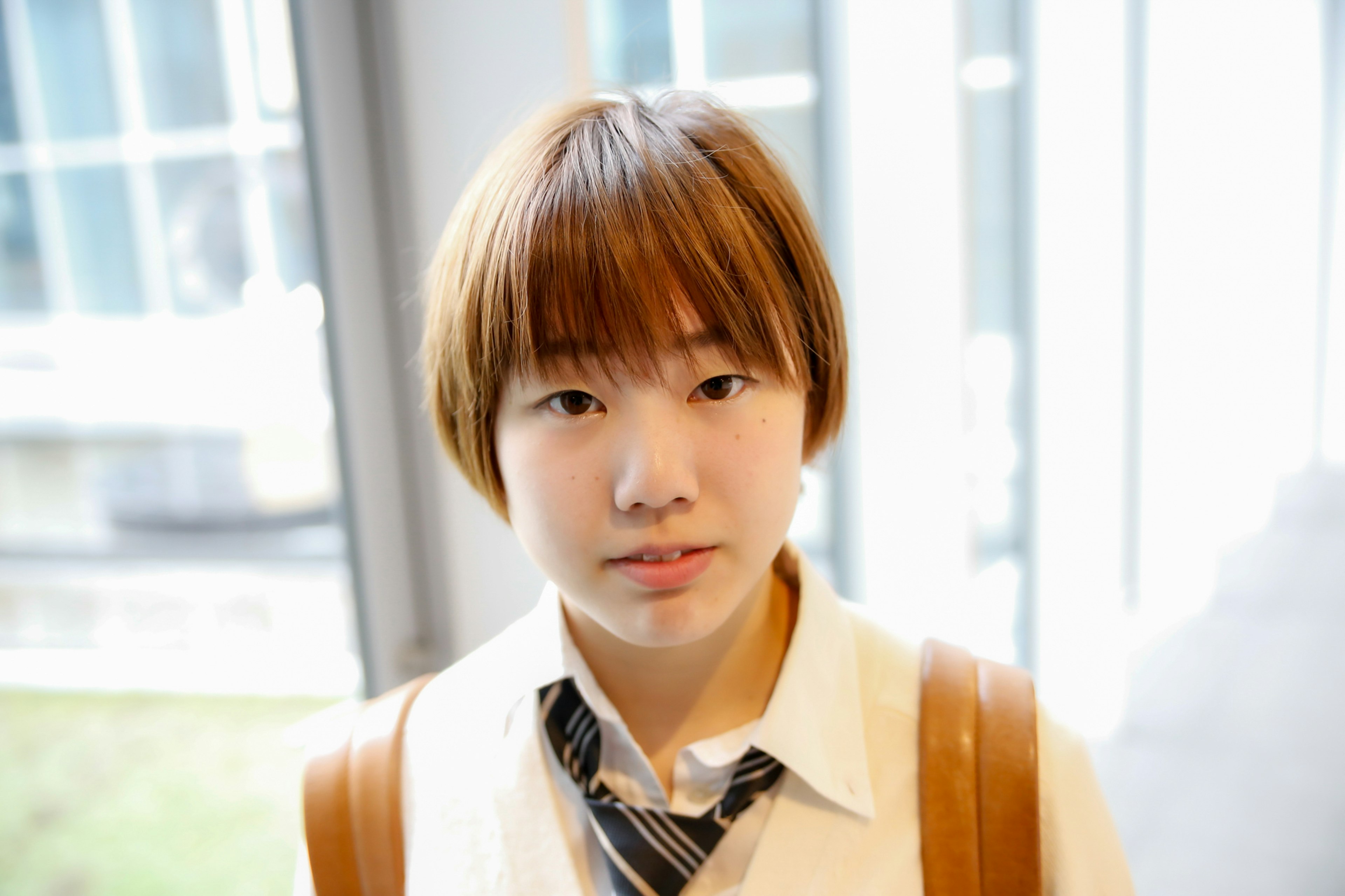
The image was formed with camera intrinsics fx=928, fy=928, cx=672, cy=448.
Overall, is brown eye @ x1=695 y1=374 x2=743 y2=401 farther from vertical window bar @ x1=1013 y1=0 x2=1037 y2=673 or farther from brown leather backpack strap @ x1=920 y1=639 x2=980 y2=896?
vertical window bar @ x1=1013 y1=0 x2=1037 y2=673

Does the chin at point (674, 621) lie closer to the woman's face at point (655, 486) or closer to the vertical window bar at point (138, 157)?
the woman's face at point (655, 486)

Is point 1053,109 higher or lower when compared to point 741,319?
higher

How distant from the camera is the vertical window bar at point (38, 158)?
0.96m

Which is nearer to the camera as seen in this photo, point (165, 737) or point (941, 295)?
point (165, 737)

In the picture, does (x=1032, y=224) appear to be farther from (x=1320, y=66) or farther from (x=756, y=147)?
(x=1320, y=66)

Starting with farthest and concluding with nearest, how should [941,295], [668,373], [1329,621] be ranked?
[1329,621]
[941,295]
[668,373]

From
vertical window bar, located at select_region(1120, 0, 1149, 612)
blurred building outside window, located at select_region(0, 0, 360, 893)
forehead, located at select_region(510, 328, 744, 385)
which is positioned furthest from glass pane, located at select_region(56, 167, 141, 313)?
vertical window bar, located at select_region(1120, 0, 1149, 612)

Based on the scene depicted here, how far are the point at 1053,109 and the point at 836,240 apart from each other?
3.56 ft

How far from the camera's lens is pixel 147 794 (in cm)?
112

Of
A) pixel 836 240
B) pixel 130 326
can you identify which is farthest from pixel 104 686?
pixel 836 240

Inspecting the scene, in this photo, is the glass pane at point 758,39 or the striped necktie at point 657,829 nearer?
the striped necktie at point 657,829

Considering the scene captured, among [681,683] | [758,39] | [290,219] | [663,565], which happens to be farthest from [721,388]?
[758,39]

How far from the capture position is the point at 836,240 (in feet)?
5.41

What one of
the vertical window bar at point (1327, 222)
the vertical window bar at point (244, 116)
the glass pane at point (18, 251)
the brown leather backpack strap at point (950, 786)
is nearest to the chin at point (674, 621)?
the brown leather backpack strap at point (950, 786)
